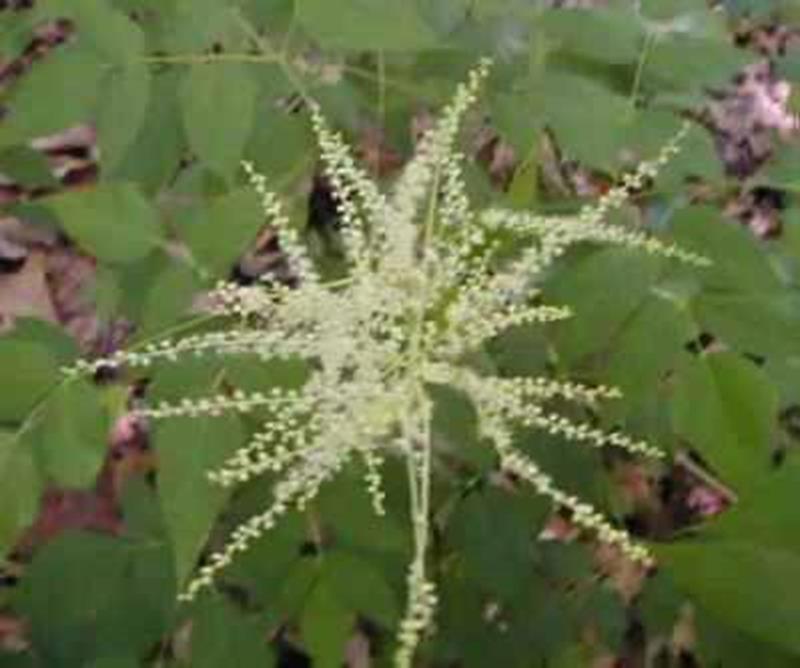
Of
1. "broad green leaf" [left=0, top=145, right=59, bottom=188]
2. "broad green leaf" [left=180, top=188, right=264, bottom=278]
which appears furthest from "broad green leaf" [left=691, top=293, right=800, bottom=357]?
"broad green leaf" [left=0, top=145, right=59, bottom=188]

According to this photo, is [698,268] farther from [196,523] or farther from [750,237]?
[196,523]

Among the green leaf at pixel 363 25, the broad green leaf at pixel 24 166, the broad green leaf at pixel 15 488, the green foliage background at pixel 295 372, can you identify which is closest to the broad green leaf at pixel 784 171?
the green foliage background at pixel 295 372

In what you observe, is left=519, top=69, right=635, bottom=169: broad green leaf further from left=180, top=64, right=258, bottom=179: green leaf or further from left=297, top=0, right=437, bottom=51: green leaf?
left=180, top=64, right=258, bottom=179: green leaf

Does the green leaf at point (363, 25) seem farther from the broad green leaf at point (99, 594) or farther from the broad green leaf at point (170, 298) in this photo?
the broad green leaf at point (99, 594)

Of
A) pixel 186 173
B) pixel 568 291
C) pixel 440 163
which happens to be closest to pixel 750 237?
pixel 568 291

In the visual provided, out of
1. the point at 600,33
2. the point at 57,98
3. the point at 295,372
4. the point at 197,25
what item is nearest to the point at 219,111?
the point at 197,25

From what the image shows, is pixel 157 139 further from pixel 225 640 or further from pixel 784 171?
pixel 784 171
